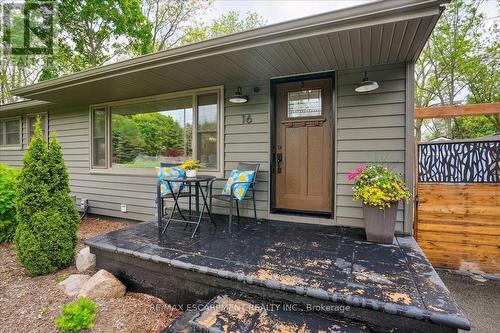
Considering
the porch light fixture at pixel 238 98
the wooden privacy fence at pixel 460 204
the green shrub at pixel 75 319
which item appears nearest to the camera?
the green shrub at pixel 75 319

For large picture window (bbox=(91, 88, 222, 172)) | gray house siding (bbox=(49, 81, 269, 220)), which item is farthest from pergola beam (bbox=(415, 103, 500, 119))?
large picture window (bbox=(91, 88, 222, 172))

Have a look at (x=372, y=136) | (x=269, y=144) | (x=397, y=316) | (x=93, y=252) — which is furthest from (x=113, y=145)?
(x=397, y=316)

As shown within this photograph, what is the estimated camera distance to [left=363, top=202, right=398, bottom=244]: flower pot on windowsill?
2543 millimetres

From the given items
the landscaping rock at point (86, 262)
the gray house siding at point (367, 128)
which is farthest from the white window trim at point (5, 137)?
the gray house siding at point (367, 128)

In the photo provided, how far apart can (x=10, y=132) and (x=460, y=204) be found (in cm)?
1058

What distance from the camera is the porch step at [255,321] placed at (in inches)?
59.4

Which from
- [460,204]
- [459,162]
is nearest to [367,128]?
[459,162]

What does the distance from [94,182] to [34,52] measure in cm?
904

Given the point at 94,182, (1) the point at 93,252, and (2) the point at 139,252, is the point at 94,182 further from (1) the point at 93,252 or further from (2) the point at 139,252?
(2) the point at 139,252

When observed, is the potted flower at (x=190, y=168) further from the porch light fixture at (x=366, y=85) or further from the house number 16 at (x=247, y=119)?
the porch light fixture at (x=366, y=85)

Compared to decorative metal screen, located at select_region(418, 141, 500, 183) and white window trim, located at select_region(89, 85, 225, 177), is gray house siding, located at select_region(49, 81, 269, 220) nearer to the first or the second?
white window trim, located at select_region(89, 85, 225, 177)

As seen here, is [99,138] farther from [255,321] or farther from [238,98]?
[255,321]

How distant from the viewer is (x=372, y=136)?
3.13 m

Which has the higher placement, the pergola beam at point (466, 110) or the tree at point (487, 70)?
the tree at point (487, 70)
